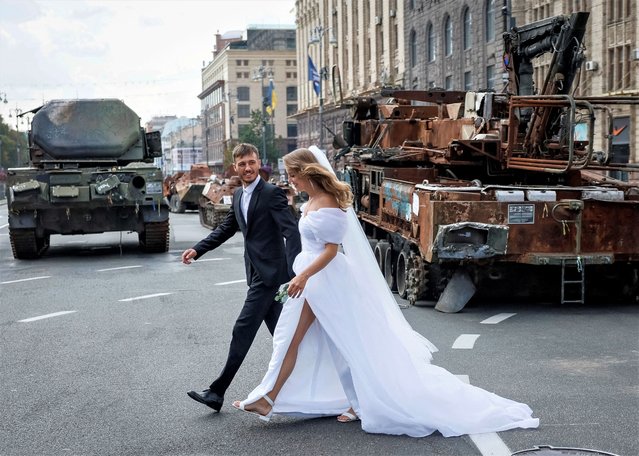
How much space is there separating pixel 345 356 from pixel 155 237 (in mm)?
15794

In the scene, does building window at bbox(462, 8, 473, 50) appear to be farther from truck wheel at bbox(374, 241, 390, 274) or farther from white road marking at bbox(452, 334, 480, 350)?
white road marking at bbox(452, 334, 480, 350)

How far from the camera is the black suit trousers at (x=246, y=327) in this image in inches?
293

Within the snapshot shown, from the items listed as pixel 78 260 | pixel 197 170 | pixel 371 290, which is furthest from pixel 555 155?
pixel 197 170

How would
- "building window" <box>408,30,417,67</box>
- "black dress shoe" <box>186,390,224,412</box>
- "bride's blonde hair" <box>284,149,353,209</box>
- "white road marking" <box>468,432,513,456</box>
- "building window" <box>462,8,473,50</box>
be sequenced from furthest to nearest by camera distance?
"building window" <box>408,30,417,67</box>, "building window" <box>462,8,473,50</box>, "black dress shoe" <box>186,390,224,412</box>, "bride's blonde hair" <box>284,149,353,209</box>, "white road marking" <box>468,432,513,456</box>

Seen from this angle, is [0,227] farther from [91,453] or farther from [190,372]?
[91,453]

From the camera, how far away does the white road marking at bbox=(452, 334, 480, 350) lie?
1022 centimetres

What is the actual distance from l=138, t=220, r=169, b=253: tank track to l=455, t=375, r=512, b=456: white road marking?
16049 mm

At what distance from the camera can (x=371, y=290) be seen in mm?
7145

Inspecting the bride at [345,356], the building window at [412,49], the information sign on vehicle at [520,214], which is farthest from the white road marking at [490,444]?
the building window at [412,49]

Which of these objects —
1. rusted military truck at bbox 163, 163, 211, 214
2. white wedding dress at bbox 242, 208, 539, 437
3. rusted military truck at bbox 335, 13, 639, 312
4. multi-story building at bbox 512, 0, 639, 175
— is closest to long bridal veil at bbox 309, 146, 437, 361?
white wedding dress at bbox 242, 208, 539, 437

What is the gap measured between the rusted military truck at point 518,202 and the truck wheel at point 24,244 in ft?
27.5

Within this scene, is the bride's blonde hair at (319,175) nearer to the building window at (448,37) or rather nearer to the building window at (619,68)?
the building window at (619,68)

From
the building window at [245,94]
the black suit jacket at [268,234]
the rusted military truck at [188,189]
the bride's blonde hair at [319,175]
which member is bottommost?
the rusted military truck at [188,189]

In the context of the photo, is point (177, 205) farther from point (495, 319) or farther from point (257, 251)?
point (257, 251)
